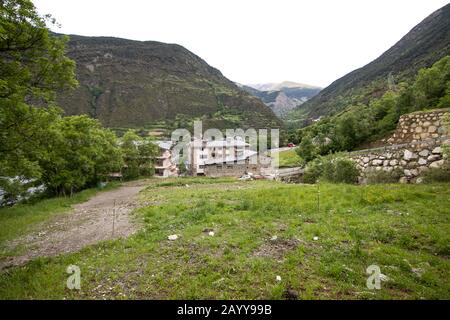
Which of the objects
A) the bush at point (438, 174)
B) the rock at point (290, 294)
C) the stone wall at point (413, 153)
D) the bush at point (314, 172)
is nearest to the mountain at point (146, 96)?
the bush at point (314, 172)

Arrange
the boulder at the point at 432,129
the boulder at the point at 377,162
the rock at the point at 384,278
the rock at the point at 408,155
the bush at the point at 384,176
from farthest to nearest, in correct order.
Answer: the boulder at the point at 432,129 < the boulder at the point at 377,162 < the bush at the point at 384,176 < the rock at the point at 408,155 < the rock at the point at 384,278

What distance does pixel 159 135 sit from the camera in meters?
114

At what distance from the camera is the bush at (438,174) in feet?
39.3

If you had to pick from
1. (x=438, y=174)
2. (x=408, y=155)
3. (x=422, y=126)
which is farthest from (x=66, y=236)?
(x=422, y=126)

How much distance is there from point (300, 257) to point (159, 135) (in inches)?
4478

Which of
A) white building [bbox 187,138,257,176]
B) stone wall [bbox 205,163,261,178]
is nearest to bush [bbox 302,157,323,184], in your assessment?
stone wall [bbox 205,163,261,178]

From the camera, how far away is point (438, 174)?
1217 cm

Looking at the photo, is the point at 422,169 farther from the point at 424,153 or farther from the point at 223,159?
the point at 223,159

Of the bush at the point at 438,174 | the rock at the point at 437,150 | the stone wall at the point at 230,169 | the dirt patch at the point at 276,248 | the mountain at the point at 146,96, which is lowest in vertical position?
the stone wall at the point at 230,169

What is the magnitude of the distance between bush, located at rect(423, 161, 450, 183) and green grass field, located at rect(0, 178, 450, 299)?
6.89 feet

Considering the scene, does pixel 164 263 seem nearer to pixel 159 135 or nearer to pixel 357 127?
pixel 357 127

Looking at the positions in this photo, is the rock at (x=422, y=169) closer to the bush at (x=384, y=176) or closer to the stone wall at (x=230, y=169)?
the bush at (x=384, y=176)

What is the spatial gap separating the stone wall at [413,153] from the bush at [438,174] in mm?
326
